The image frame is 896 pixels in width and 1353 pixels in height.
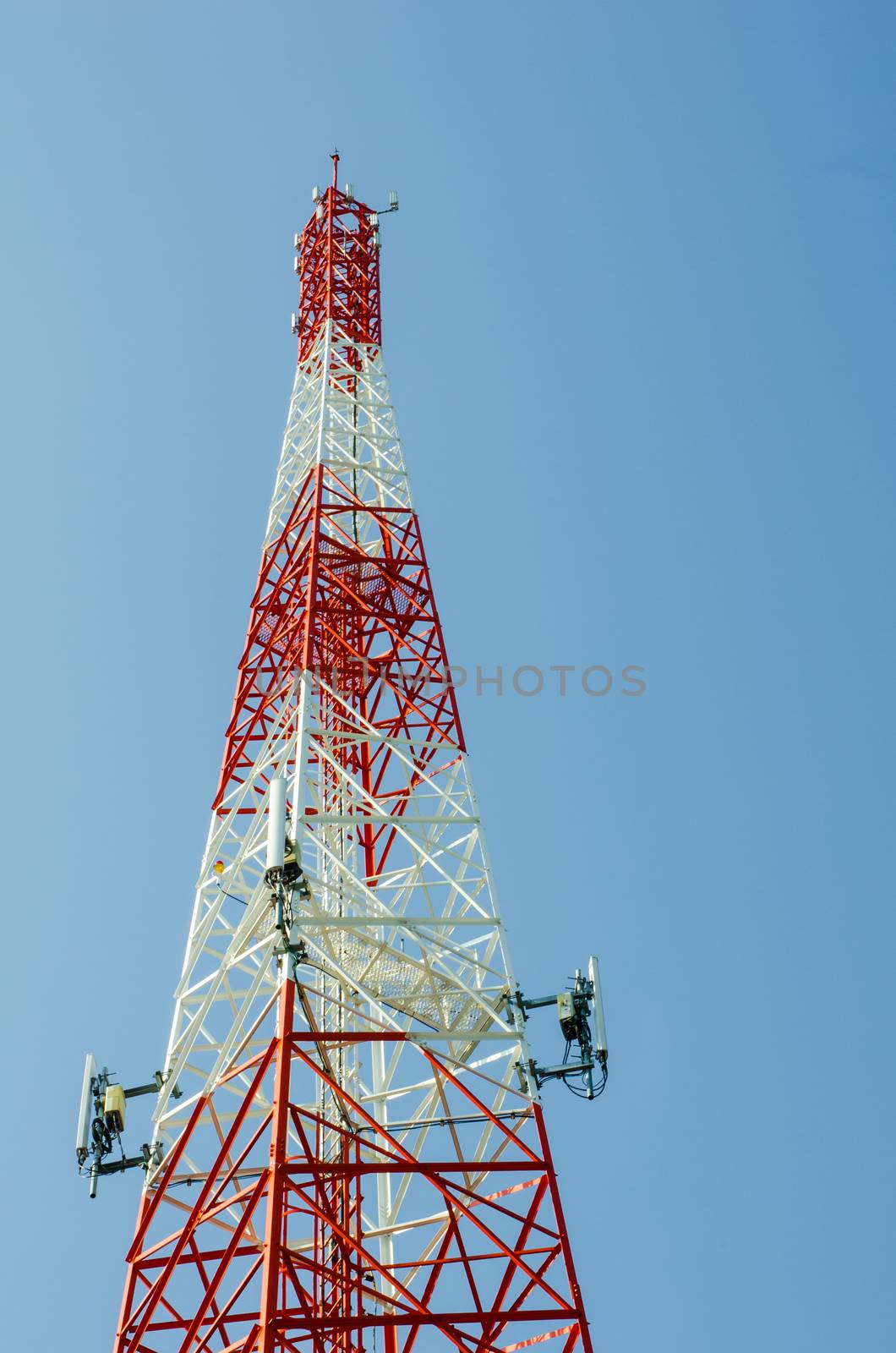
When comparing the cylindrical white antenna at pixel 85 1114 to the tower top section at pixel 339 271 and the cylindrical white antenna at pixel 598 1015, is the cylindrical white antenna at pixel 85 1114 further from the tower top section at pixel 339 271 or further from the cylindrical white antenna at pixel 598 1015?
the tower top section at pixel 339 271

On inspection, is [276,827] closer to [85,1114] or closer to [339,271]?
[85,1114]

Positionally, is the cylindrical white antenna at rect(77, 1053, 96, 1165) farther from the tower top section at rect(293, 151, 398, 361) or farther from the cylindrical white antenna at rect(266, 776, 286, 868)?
the tower top section at rect(293, 151, 398, 361)

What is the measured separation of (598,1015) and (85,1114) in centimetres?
889

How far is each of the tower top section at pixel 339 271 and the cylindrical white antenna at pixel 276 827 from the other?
18.7m

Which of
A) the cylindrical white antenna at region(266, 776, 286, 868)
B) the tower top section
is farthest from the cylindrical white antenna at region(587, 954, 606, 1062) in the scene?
the tower top section

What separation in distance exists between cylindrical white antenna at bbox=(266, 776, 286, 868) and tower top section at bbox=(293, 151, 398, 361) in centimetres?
1874

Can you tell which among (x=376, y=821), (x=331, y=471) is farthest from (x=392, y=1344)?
(x=331, y=471)

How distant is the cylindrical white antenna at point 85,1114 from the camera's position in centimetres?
2583

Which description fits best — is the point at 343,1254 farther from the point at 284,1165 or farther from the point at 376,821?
the point at 376,821

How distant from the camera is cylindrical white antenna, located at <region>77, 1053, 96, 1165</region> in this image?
25.8 m

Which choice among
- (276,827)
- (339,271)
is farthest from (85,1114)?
(339,271)

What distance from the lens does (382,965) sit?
2588cm

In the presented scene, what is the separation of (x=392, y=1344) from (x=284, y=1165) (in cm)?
498

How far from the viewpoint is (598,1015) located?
27109mm
